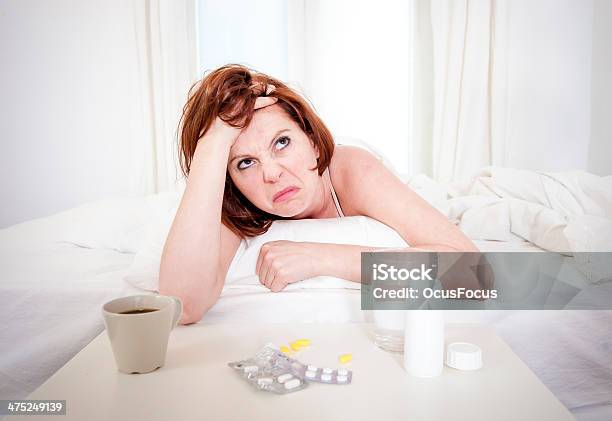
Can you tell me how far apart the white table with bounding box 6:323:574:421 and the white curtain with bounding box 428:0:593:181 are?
1.34 ft

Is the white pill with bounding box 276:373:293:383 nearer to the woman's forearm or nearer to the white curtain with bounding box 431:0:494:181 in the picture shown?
the woman's forearm

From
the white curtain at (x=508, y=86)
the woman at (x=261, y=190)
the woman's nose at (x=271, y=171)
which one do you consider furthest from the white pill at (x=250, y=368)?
the white curtain at (x=508, y=86)

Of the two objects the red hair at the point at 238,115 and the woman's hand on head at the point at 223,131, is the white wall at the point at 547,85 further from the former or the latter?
the woman's hand on head at the point at 223,131

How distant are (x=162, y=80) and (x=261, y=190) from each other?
28 centimetres

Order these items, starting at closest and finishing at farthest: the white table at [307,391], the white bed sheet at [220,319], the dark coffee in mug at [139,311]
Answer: the white table at [307,391] < the dark coffee in mug at [139,311] < the white bed sheet at [220,319]

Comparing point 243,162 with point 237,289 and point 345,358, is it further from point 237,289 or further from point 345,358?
point 345,358

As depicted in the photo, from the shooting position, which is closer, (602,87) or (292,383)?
(292,383)

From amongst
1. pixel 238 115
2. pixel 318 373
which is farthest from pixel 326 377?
pixel 238 115

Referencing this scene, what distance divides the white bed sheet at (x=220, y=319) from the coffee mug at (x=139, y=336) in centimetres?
22

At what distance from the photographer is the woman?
2.61 ft

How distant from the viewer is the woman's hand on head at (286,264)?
32.0 inches

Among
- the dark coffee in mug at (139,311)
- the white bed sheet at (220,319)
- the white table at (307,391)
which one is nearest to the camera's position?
the white table at (307,391)

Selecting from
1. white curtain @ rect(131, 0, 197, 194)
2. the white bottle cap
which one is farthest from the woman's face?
the white bottle cap

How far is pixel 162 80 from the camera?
0.91 metres
